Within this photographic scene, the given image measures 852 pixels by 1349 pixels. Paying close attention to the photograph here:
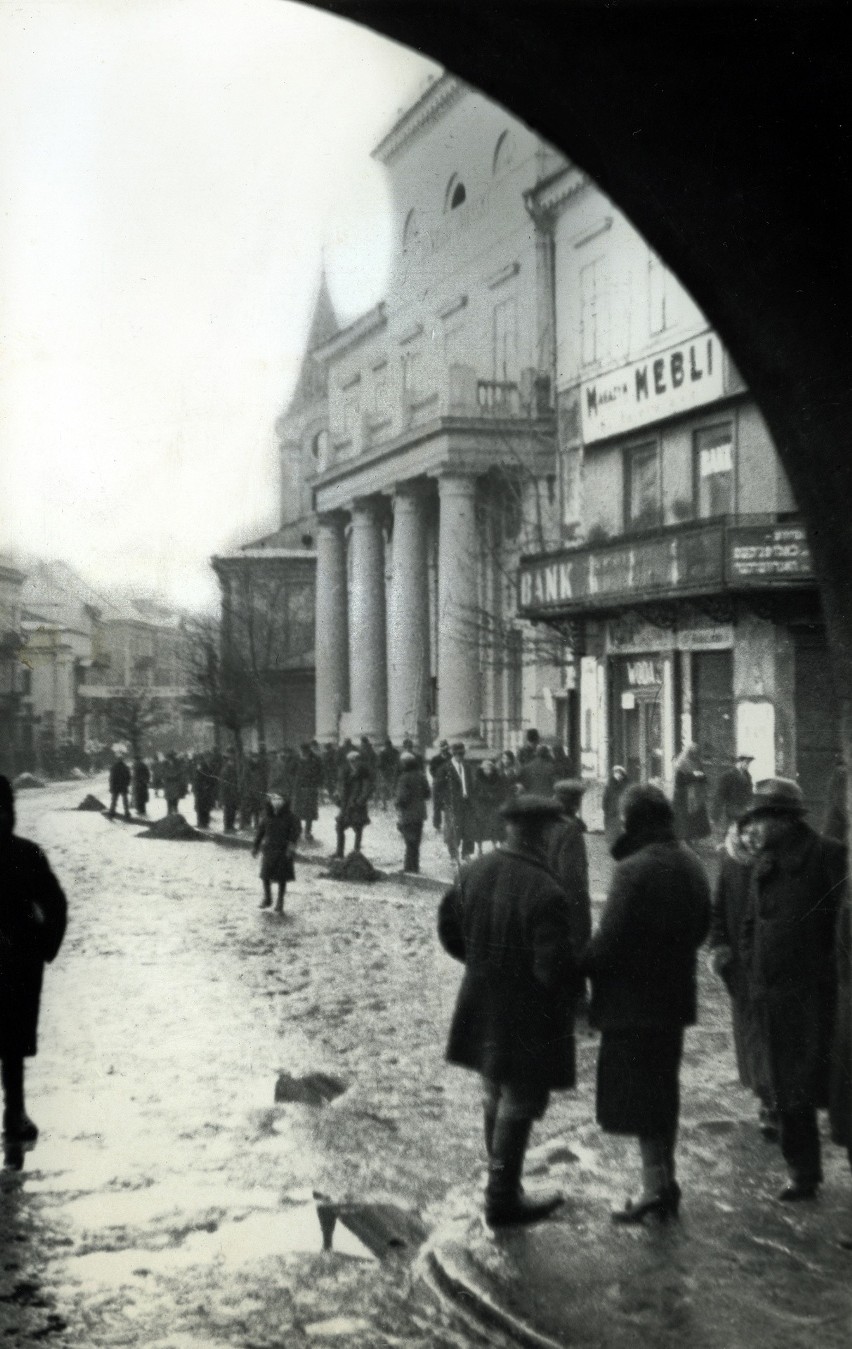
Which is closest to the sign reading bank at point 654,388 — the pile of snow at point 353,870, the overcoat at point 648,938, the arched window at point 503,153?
the arched window at point 503,153

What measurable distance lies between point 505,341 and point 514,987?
3.12 metres

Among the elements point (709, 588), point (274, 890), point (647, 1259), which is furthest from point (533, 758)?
point (647, 1259)

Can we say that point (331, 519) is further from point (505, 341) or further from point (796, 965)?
point (796, 965)

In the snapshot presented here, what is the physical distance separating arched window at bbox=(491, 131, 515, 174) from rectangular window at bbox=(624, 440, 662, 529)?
2.20 meters

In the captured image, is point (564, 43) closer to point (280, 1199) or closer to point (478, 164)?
point (478, 164)

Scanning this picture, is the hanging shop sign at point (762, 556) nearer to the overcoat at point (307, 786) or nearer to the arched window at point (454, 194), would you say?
the arched window at point (454, 194)

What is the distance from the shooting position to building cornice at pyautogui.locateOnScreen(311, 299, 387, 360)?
576cm

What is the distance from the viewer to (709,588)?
22.1 feet

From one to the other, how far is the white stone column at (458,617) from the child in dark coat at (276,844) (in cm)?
98

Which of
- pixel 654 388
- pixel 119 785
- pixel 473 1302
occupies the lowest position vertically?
pixel 473 1302

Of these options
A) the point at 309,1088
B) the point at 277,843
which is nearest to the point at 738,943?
the point at 309,1088

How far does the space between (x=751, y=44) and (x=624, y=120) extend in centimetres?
33

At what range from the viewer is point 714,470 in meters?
7.56

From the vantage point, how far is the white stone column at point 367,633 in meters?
6.52
